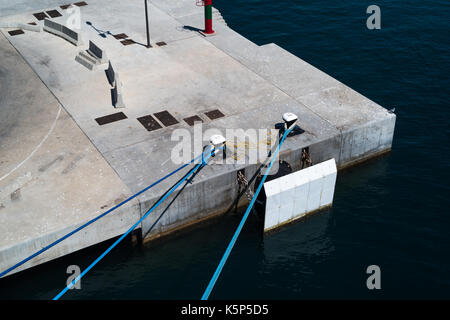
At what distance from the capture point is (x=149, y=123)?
115 ft

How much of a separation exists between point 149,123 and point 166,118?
3.79 ft

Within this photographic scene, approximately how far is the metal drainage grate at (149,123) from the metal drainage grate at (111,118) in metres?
1.18

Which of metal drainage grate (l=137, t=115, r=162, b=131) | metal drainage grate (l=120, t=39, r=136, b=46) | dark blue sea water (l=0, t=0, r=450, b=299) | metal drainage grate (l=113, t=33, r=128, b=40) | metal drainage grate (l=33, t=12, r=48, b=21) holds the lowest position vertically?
dark blue sea water (l=0, t=0, r=450, b=299)

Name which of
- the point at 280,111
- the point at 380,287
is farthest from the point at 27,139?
the point at 380,287

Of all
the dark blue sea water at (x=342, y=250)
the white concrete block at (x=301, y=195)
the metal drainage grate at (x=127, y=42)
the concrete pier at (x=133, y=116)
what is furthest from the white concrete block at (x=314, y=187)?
the metal drainage grate at (x=127, y=42)

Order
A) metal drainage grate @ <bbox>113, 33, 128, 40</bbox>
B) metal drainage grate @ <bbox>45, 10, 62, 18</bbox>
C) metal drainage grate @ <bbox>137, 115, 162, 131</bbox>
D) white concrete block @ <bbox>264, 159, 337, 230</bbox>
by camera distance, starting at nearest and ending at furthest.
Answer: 1. white concrete block @ <bbox>264, 159, 337, 230</bbox>
2. metal drainage grate @ <bbox>137, 115, 162, 131</bbox>
3. metal drainage grate @ <bbox>113, 33, 128, 40</bbox>
4. metal drainage grate @ <bbox>45, 10, 62, 18</bbox>

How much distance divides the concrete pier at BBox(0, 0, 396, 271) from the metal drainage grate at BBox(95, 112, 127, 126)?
0.38 m

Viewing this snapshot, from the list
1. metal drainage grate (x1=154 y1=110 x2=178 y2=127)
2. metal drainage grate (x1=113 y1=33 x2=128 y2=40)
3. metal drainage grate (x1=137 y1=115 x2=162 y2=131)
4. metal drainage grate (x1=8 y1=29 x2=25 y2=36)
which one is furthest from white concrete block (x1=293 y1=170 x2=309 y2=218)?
metal drainage grate (x1=8 y1=29 x2=25 y2=36)

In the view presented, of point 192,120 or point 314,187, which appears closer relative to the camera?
point 314,187

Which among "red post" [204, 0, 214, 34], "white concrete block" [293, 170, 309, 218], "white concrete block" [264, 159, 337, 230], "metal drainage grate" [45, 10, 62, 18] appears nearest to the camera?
"white concrete block" [264, 159, 337, 230]

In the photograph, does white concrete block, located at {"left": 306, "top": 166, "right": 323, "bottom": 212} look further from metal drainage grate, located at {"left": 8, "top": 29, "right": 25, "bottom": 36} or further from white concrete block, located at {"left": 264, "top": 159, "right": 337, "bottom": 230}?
metal drainage grate, located at {"left": 8, "top": 29, "right": 25, "bottom": 36}

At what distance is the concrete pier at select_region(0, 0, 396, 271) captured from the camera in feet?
95.6

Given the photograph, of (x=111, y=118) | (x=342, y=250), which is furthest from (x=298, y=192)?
(x=111, y=118)

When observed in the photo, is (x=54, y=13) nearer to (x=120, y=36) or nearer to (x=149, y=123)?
(x=120, y=36)
